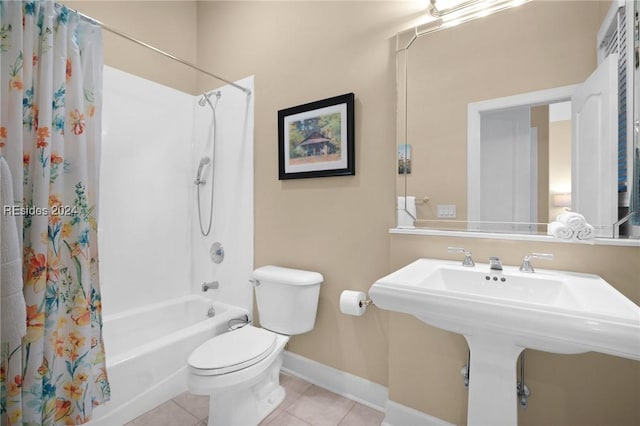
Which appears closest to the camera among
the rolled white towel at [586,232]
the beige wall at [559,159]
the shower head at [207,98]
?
the rolled white towel at [586,232]

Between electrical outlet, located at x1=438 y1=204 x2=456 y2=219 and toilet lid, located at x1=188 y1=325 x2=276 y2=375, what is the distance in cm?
109

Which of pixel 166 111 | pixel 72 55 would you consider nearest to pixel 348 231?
pixel 72 55

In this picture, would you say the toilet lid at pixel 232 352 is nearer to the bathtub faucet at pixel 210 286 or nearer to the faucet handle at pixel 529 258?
the bathtub faucet at pixel 210 286

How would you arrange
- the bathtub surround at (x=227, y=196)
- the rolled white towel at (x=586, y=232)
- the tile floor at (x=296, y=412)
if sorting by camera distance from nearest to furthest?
1. the rolled white towel at (x=586, y=232)
2. the tile floor at (x=296, y=412)
3. the bathtub surround at (x=227, y=196)

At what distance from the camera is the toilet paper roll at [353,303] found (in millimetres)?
1579

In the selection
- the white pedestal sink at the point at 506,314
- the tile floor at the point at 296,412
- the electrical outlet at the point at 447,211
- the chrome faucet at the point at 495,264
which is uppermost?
the electrical outlet at the point at 447,211

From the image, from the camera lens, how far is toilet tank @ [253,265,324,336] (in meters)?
1.75

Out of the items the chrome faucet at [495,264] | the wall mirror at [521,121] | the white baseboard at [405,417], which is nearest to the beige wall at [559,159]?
the wall mirror at [521,121]

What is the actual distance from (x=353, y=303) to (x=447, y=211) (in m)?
0.67

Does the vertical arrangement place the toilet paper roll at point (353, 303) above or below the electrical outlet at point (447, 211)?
below

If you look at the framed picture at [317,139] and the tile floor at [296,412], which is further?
the framed picture at [317,139]

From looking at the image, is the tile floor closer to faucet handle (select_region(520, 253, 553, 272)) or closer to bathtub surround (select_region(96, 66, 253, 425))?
bathtub surround (select_region(96, 66, 253, 425))

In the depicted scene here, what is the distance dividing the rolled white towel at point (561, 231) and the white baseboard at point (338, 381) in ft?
3.78

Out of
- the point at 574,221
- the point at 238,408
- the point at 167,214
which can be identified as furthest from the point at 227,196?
the point at 574,221
